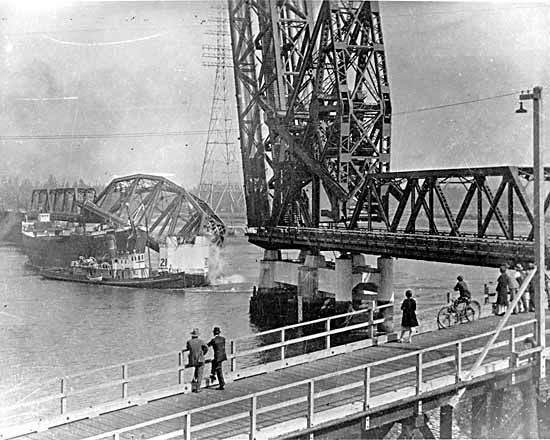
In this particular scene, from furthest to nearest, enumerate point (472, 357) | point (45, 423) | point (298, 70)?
point (298, 70) < point (472, 357) < point (45, 423)

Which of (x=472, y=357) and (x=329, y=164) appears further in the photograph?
(x=329, y=164)

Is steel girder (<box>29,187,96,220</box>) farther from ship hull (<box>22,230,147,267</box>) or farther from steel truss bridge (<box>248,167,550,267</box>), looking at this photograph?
steel truss bridge (<box>248,167,550,267</box>)

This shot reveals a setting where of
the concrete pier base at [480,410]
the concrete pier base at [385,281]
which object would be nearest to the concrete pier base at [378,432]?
the concrete pier base at [480,410]

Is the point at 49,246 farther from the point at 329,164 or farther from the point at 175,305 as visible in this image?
the point at 329,164

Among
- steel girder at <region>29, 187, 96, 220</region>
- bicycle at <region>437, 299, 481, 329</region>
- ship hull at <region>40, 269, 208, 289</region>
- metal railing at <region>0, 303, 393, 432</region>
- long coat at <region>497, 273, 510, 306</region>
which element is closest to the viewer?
metal railing at <region>0, 303, 393, 432</region>

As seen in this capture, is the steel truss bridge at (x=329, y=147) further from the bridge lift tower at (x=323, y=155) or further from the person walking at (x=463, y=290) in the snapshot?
the person walking at (x=463, y=290)

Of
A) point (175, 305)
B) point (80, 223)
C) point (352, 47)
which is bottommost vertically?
point (175, 305)

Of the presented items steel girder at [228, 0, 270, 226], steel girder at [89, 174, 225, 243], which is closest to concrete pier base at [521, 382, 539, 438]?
steel girder at [228, 0, 270, 226]

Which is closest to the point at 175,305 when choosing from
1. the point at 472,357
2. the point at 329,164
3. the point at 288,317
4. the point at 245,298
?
the point at 245,298
